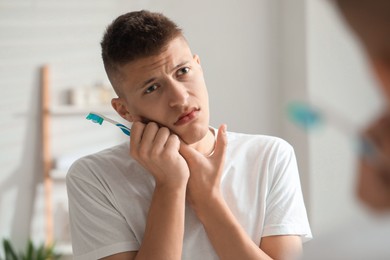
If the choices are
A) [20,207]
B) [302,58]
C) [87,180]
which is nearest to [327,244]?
[87,180]

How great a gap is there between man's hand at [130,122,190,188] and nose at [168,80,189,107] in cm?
6

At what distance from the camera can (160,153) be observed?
1210mm

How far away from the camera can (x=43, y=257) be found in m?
3.27

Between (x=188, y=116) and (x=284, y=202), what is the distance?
0.29m

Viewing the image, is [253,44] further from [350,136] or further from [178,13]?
[350,136]

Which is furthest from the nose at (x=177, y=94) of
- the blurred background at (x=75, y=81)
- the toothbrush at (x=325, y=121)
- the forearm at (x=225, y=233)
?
the blurred background at (x=75, y=81)

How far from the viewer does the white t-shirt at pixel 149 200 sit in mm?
1240

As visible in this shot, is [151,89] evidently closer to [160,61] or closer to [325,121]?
[160,61]

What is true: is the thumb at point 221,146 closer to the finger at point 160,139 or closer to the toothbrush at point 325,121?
the finger at point 160,139

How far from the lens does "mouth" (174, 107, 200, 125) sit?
1.23 m

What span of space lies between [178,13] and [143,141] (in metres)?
2.39

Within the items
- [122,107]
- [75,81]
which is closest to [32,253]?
[75,81]

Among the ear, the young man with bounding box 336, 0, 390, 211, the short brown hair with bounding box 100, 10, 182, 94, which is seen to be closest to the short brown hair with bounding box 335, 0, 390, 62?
the young man with bounding box 336, 0, 390, 211

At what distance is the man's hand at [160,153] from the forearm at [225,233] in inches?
2.9
